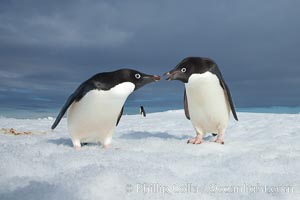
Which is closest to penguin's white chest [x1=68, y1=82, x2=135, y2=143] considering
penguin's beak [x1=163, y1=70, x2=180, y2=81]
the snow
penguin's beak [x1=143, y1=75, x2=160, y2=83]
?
penguin's beak [x1=143, y1=75, x2=160, y2=83]

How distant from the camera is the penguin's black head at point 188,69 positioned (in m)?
4.30

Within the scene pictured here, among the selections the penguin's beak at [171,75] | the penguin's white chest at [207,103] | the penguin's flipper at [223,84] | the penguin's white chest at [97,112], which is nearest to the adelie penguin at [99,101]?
the penguin's white chest at [97,112]

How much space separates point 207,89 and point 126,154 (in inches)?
59.1

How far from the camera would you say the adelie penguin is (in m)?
3.77

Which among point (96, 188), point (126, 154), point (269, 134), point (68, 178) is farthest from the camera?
point (269, 134)

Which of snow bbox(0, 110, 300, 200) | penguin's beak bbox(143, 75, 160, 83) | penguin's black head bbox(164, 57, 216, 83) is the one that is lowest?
snow bbox(0, 110, 300, 200)

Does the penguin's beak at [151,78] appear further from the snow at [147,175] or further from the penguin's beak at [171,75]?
the snow at [147,175]

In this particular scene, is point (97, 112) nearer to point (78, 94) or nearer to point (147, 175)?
point (78, 94)

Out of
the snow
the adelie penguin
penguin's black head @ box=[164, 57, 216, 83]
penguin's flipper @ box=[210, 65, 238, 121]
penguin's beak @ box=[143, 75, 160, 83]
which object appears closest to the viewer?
the snow

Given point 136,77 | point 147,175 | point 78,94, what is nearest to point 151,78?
point 136,77

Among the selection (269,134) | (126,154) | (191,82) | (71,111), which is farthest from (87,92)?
(269,134)

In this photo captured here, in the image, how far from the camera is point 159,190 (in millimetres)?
2328

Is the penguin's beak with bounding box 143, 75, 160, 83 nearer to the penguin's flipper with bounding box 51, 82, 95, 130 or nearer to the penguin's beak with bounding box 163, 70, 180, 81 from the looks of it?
the penguin's beak with bounding box 163, 70, 180, 81

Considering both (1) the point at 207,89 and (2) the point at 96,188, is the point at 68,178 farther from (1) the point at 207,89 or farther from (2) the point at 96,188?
(1) the point at 207,89
